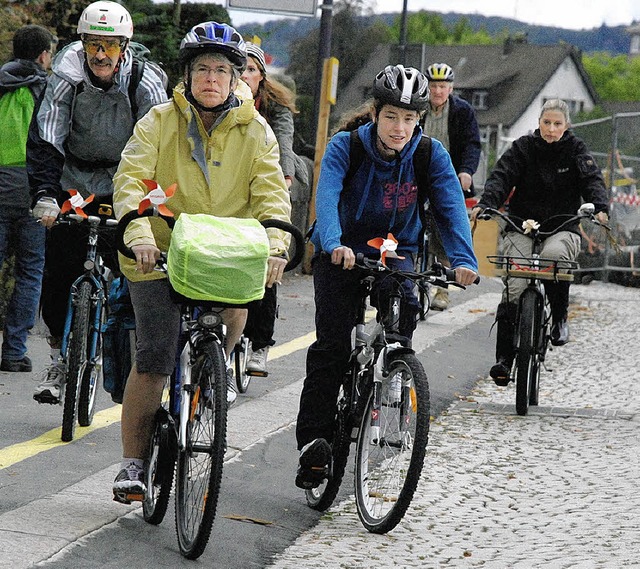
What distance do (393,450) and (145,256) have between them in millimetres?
1320

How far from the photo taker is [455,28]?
153m

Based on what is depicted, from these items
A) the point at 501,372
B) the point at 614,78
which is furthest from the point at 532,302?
the point at 614,78

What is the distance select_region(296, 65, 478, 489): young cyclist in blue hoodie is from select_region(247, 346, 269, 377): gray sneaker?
2.81 meters

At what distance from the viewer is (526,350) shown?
908cm

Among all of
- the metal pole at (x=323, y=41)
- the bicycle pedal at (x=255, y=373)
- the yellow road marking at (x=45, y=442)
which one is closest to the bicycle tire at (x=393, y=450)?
the yellow road marking at (x=45, y=442)

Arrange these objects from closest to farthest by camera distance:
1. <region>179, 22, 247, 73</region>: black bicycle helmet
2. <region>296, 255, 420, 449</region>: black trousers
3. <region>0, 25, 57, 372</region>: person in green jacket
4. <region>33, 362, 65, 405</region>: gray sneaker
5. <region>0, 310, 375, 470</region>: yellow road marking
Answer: <region>179, 22, 247, 73</region>: black bicycle helmet → <region>296, 255, 420, 449</region>: black trousers → <region>0, 310, 375, 470</region>: yellow road marking → <region>33, 362, 65, 405</region>: gray sneaker → <region>0, 25, 57, 372</region>: person in green jacket

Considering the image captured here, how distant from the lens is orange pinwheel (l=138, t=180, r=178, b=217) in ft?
16.7

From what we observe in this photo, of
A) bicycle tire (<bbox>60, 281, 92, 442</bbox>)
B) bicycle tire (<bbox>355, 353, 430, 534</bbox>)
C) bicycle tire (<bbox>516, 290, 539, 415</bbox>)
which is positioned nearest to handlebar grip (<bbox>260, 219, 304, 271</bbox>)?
bicycle tire (<bbox>355, 353, 430, 534</bbox>)

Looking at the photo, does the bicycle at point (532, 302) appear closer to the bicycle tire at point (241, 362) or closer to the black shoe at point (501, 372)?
the black shoe at point (501, 372)

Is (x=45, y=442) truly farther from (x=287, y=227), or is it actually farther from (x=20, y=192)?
(x=20, y=192)

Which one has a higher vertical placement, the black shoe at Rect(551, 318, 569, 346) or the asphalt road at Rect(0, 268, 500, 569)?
the black shoe at Rect(551, 318, 569, 346)

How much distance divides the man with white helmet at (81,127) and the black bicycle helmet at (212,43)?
5.12 ft

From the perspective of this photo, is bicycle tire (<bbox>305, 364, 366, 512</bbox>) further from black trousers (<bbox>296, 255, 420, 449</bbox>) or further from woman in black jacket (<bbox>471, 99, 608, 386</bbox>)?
woman in black jacket (<bbox>471, 99, 608, 386</bbox>)

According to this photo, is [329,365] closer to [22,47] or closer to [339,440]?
[339,440]
